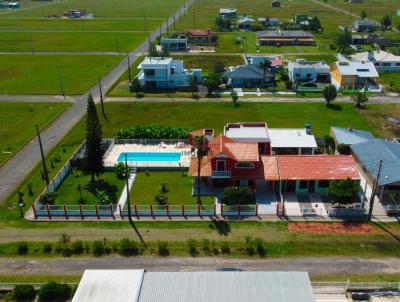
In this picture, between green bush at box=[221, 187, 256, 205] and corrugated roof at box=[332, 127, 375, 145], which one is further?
corrugated roof at box=[332, 127, 375, 145]

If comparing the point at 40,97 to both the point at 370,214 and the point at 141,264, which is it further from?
the point at 370,214

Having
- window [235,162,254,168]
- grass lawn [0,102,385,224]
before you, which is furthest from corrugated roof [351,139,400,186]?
window [235,162,254,168]

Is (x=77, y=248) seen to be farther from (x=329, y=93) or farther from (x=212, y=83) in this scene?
(x=329, y=93)

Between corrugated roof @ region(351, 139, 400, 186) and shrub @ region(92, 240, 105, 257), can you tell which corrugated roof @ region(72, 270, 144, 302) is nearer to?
shrub @ region(92, 240, 105, 257)

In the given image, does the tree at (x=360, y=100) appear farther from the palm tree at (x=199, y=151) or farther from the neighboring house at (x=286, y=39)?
the neighboring house at (x=286, y=39)

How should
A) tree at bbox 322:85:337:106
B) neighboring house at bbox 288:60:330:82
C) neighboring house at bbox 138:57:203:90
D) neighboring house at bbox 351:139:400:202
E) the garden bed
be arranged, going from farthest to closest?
neighboring house at bbox 288:60:330:82 → neighboring house at bbox 138:57:203:90 → tree at bbox 322:85:337:106 → neighboring house at bbox 351:139:400:202 → the garden bed

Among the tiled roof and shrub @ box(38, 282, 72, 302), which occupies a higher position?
the tiled roof

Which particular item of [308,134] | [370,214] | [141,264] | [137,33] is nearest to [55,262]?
[141,264]
